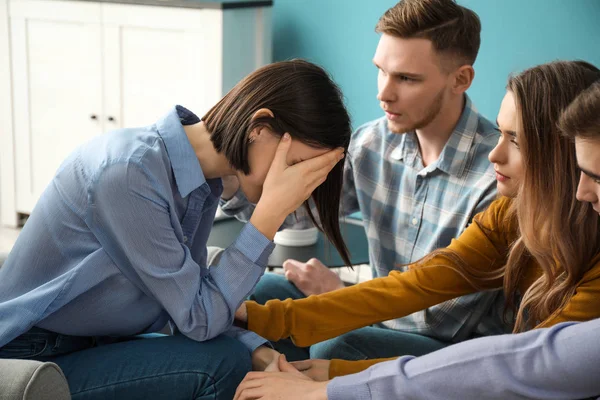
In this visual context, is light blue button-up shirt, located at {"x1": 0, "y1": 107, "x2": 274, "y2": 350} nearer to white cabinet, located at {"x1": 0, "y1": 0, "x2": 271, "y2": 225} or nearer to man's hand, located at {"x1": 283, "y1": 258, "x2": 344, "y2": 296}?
man's hand, located at {"x1": 283, "y1": 258, "x2": 344, "y2": 296}

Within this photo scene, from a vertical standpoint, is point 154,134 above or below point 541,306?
above

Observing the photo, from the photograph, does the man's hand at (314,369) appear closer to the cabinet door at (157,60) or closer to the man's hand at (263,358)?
the man's hand at (263,358)

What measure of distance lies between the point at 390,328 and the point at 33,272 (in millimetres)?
922

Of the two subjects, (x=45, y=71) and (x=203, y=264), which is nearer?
(x=203, y=264)

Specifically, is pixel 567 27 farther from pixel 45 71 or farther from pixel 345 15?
pixel 45 71

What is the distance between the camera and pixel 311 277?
1980 millimetres

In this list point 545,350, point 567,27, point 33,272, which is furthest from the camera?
point 567,27

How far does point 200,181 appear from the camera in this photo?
1.50 meters

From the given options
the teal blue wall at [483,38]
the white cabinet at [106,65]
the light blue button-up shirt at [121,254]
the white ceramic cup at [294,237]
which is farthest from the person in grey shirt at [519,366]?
the white cabinet at [106,65]

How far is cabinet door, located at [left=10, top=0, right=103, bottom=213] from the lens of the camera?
11.3 ft

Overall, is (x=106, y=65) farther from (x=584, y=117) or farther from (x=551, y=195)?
(x=584, y=117)

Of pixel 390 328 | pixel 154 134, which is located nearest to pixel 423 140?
pixel 390 328

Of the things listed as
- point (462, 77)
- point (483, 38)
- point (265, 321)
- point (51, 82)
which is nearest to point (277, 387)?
point (265, 321)

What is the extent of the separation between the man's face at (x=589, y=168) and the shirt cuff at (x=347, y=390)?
47cm
